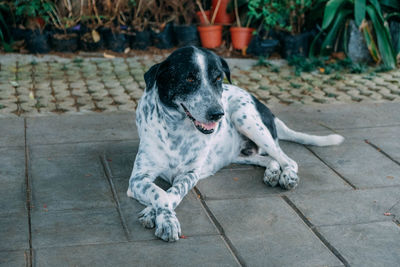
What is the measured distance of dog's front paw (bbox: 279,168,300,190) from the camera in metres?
3.78

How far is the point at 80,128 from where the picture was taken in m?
4.88

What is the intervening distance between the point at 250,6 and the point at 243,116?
13.1ft

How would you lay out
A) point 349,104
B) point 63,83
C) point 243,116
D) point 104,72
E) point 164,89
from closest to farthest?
1. point 164,89
2. point 243,116
3. point 349,104
4. point 63,83
5. point 104,72

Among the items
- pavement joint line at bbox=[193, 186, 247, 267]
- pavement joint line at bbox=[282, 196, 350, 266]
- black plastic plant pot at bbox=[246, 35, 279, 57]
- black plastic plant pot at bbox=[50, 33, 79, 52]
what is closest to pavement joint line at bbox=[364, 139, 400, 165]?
pavement joint line at bbox=[282, 196, 350, 266]

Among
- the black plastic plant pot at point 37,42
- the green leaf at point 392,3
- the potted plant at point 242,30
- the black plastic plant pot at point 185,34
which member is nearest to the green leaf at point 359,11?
the green leaf at point 392,3

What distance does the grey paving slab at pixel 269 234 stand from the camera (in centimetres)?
293

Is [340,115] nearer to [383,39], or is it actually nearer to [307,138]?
[307,138]

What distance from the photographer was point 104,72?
22.5 ft

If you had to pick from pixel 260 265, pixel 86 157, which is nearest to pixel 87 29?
pixel 86 157

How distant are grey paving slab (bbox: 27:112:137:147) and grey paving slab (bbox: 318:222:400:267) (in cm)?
208

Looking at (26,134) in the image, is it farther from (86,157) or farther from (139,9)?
(139,9)

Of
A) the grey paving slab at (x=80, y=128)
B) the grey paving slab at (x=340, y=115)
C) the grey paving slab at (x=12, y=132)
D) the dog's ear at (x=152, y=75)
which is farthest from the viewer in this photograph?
the grey paving slab at (x=340, y=115)

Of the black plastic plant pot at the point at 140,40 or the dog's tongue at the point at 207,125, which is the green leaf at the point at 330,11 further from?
the dog's tongue at the point at 207,125

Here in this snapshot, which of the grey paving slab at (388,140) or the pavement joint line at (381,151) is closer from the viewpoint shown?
the pavement joint line at (381,151)
